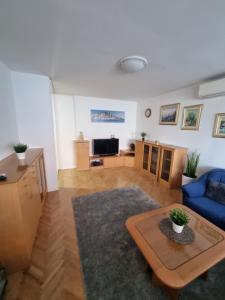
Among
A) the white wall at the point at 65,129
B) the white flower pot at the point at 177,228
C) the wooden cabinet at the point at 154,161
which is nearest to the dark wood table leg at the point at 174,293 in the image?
the white flower pot at the point at 177,228

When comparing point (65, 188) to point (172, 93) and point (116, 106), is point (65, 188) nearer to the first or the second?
point (116, 106)

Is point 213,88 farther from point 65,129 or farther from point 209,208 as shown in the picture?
point 65,129

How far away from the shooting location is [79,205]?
7.77 ft

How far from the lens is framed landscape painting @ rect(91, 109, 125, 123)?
4305 mm

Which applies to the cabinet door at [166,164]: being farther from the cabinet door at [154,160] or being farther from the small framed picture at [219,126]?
the small framed picture at [219,126]

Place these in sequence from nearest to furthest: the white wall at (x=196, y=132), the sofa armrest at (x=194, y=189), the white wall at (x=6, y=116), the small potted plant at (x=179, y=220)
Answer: the small potted plant at (x=179, y=220) < the white wall at (x=6, y=116) < the sofa armrest at (x=194, y=189) < the white wall at (x=196, y=132)

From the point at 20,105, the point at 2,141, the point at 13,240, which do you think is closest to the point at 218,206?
the point at 13,240

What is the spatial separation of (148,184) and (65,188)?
198 centimetres

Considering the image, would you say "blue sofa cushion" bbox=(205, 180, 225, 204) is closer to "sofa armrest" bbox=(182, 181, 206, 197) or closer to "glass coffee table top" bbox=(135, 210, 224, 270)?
"sofa armrest" bbox=(182, 181, 206, 197)

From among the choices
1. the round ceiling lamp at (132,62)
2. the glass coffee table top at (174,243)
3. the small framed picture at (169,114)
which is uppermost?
the round ceiling lamp at (132,62)

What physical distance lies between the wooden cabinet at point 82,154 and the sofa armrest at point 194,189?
281 centimetres

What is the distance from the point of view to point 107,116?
14.7 ft

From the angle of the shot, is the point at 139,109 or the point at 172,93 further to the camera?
the point at 139,109

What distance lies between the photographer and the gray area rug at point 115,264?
1.15 meters
